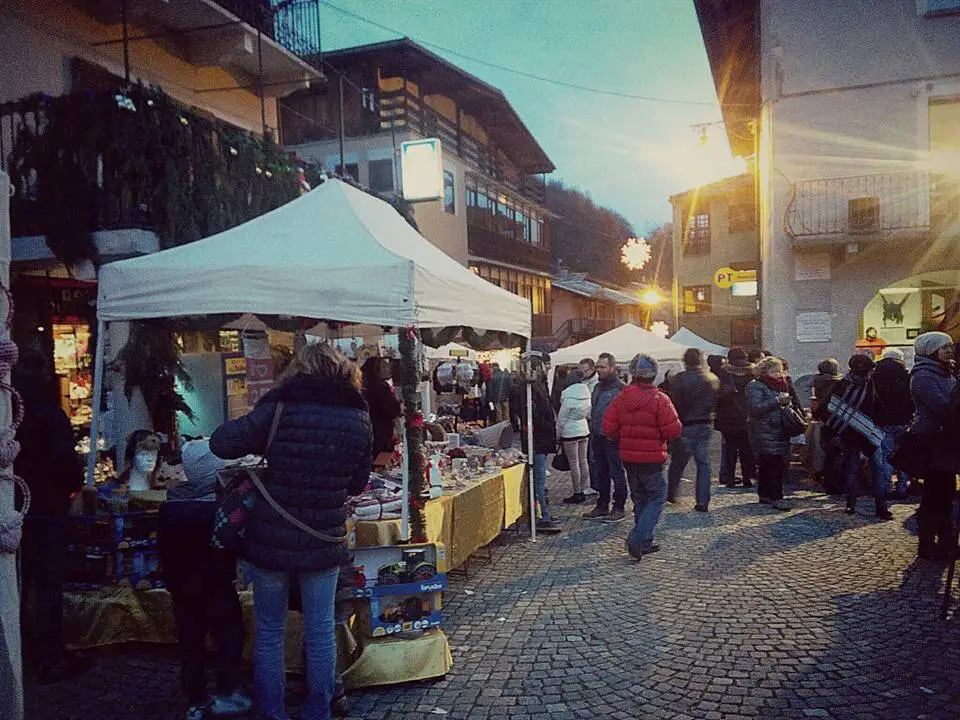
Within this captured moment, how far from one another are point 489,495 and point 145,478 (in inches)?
113

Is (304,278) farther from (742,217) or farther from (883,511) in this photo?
(742,217)

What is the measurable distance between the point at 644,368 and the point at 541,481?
1799mm

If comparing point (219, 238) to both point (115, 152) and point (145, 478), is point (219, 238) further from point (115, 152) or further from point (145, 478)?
point (115, 152)

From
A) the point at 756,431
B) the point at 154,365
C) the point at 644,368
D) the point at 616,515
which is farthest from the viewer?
the point at 616,515

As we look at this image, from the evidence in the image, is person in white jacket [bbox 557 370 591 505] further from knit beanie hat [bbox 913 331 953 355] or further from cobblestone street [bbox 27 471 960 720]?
knit beanie hat [bbox 913 331 953 355]

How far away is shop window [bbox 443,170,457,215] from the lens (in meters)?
23.8

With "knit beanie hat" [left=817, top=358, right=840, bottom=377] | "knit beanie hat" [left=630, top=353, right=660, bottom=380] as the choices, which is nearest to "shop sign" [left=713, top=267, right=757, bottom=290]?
A: "knit beanie hat" [left=817, top=358, right=840, bottom=377]

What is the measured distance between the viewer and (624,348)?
1480cm

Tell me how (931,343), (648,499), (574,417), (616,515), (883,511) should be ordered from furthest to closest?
1. (574,417)
2. (616,515)
3. (883,511)
4. (648,499)
5. (931,343)

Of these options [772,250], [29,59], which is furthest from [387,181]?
[29,59]

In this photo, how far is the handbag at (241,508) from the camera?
3.33 metres

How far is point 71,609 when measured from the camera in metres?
4.58

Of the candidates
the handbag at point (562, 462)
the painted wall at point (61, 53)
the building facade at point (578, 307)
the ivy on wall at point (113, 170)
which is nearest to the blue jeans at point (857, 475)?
the handbag at point (562, 462)

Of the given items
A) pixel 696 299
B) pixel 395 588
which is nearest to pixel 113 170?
pixel 395 588
